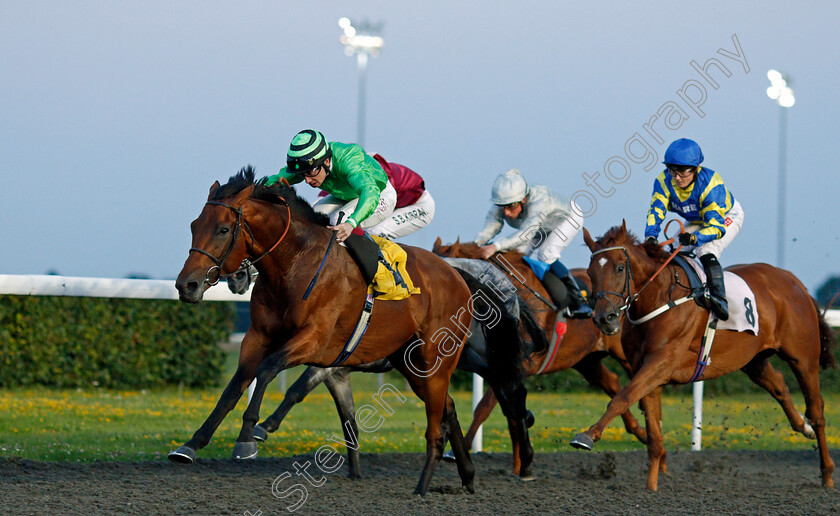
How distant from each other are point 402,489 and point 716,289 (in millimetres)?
2198

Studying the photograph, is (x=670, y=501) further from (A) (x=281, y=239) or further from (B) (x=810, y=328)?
(A) (x=281, y=239)

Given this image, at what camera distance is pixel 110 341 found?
9.64m

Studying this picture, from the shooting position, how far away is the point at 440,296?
15.4ft

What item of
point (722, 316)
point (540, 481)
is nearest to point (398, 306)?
point (540, 481)

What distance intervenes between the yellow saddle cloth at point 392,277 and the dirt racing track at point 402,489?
39.8 inches

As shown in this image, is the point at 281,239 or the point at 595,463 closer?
the point at 281,239

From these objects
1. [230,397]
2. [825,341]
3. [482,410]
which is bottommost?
[482,410]

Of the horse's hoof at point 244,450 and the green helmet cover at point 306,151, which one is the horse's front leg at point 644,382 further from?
the green helmet cover at point 306,151

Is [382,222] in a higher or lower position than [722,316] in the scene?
higher

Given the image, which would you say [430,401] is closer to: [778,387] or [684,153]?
[684,153]

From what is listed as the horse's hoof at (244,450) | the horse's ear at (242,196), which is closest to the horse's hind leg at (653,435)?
the horse's hoof at (244,450)

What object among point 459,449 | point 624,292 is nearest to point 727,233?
point 624,292

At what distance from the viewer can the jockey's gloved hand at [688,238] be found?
530cm

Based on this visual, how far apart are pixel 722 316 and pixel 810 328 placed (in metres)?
0.92
